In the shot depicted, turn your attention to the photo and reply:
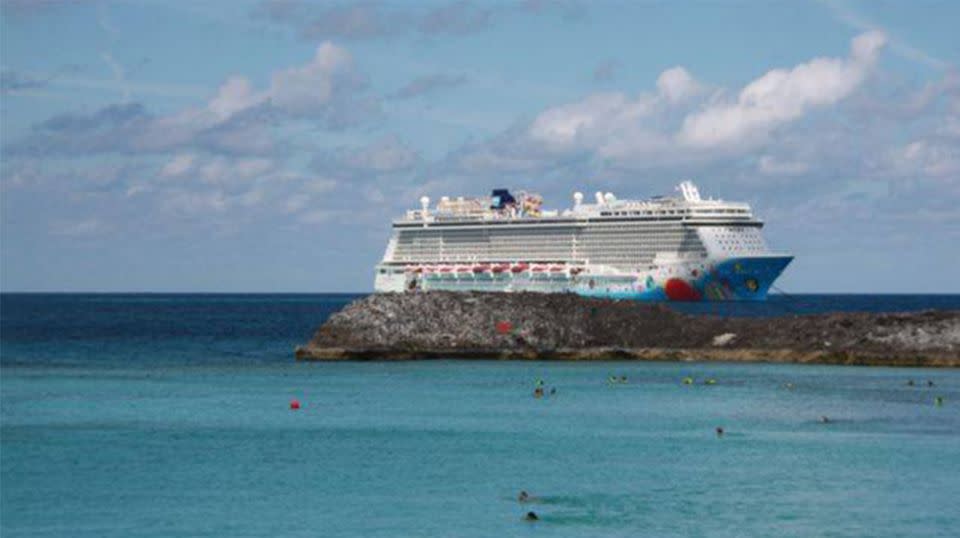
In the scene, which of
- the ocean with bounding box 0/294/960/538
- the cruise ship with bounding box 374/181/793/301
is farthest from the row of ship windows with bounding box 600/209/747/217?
the ocean with bounding box 0/294/960/538

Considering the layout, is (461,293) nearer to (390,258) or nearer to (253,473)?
(253,473)

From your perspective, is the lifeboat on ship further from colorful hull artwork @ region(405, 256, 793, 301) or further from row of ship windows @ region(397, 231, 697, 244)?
row of ship windows @ region(397, 231, 697, 244)

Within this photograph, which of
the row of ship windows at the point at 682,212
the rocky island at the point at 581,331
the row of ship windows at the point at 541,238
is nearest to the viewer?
the rocky island at the point at 581,331

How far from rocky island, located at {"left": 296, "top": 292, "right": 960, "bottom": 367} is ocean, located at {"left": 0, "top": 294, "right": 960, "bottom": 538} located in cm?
A: 227

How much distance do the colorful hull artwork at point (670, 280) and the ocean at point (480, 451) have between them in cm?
8976

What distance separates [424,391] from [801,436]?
19.2 m

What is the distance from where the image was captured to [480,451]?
46.2m

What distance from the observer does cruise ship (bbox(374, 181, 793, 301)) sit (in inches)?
6604

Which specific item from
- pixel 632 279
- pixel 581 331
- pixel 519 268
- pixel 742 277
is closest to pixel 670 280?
pixel 632 279

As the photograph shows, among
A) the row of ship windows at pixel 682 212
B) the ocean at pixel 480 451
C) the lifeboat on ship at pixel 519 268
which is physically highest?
the row of ship windows at pixel 682 212

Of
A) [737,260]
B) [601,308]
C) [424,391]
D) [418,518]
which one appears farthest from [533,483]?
[737,260]

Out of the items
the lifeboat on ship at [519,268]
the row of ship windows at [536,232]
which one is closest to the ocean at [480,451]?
the row of ship windows at [536,232]

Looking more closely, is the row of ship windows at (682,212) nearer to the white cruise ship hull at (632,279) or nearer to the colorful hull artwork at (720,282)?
the white cruise ship hull at (632,279)

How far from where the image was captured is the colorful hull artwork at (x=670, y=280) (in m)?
166
